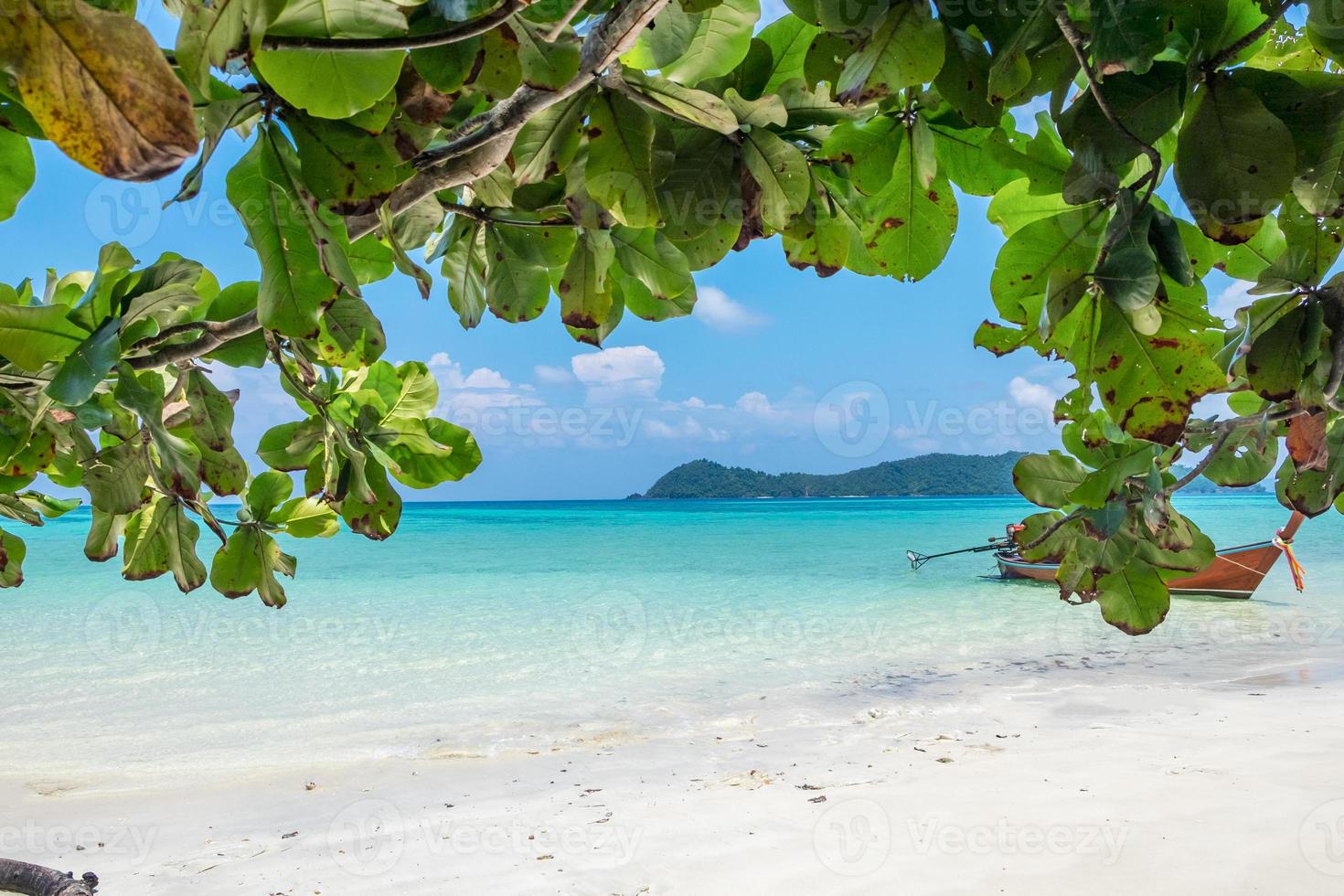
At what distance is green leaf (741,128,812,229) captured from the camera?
0.64 meters

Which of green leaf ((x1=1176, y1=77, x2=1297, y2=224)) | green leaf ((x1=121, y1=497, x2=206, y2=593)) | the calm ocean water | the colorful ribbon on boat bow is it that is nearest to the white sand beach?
the calm ocean water

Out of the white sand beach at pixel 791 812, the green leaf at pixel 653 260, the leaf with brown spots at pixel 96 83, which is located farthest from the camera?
the white sand beach at pixel 791 812

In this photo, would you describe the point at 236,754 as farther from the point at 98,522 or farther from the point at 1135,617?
the point at 1135,617

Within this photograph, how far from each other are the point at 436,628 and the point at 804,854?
839cm

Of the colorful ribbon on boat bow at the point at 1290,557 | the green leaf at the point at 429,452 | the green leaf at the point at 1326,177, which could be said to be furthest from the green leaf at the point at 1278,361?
the colorful ribbon on boat bow at the point at 1290,557

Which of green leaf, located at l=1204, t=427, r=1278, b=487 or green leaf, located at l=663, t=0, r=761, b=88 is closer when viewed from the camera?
green leaf, located at l=663, t=0, r=761, b=88

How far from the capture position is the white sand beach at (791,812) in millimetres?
3625

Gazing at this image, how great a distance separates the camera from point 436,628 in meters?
11.2

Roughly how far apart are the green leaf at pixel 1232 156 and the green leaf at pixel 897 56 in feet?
0.54

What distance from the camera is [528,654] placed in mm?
9555

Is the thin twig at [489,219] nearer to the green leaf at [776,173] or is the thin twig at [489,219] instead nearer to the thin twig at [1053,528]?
the green leaf at [776,173]

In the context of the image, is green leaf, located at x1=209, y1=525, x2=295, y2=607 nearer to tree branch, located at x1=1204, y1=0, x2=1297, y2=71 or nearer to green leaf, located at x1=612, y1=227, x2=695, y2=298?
green leaf, located at x1=612, y1=227, x2=695, y2=298

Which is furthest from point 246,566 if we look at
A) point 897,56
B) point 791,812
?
point 791,812

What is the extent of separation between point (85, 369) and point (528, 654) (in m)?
9.37
